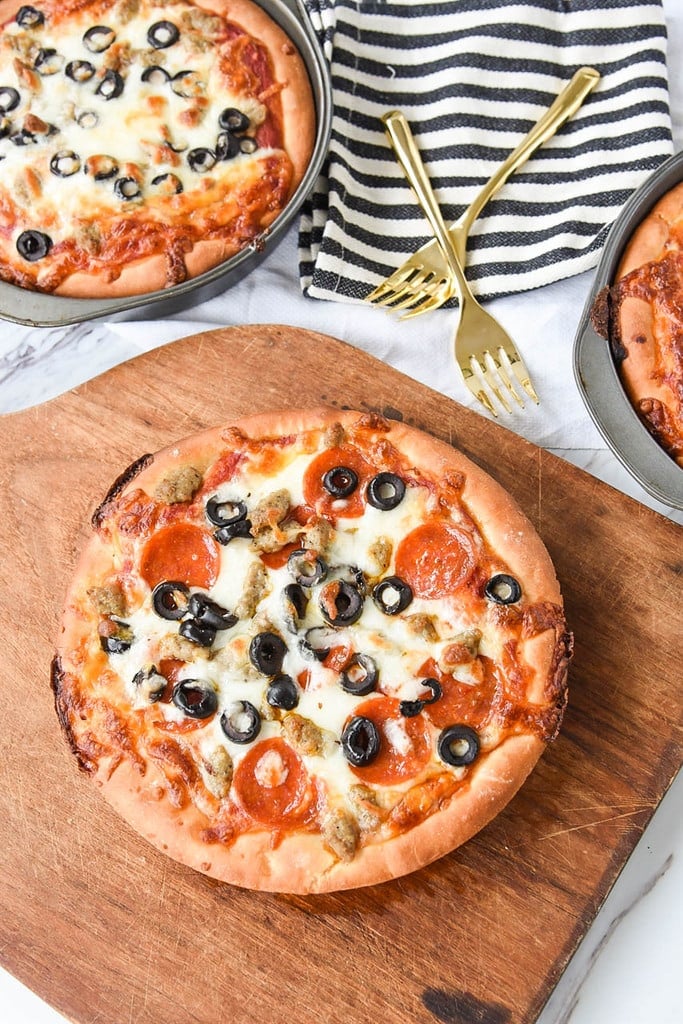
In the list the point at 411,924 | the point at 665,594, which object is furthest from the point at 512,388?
the point at 411,924

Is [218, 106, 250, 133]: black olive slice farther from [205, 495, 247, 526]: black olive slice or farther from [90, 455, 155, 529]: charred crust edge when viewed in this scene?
[205, 495, 247, 526]: black olive slice

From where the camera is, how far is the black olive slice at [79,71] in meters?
4.03

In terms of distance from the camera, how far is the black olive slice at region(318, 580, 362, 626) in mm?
3295

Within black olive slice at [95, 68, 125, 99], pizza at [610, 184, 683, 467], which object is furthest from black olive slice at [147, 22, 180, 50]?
pizza at [610, 184, 683, 467]

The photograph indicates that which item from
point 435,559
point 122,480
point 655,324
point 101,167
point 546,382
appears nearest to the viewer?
point 435,559

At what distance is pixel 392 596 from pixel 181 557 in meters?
0.73

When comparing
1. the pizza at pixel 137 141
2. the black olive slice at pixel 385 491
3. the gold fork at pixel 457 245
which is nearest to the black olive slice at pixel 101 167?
the pizza at pixel 137 141

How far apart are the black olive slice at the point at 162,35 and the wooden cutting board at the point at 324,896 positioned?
1.31 metres

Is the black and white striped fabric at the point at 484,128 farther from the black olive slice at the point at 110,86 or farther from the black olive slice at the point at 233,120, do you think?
the black olive slice at the point at 110,86

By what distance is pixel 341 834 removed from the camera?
3.18 metres

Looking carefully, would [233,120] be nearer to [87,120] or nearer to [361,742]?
[87,120]

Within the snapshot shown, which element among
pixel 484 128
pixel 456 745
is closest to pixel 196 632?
pixel 456 745

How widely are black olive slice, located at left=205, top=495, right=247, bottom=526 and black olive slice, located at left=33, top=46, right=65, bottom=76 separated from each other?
1961 mm

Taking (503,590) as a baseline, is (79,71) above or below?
above
